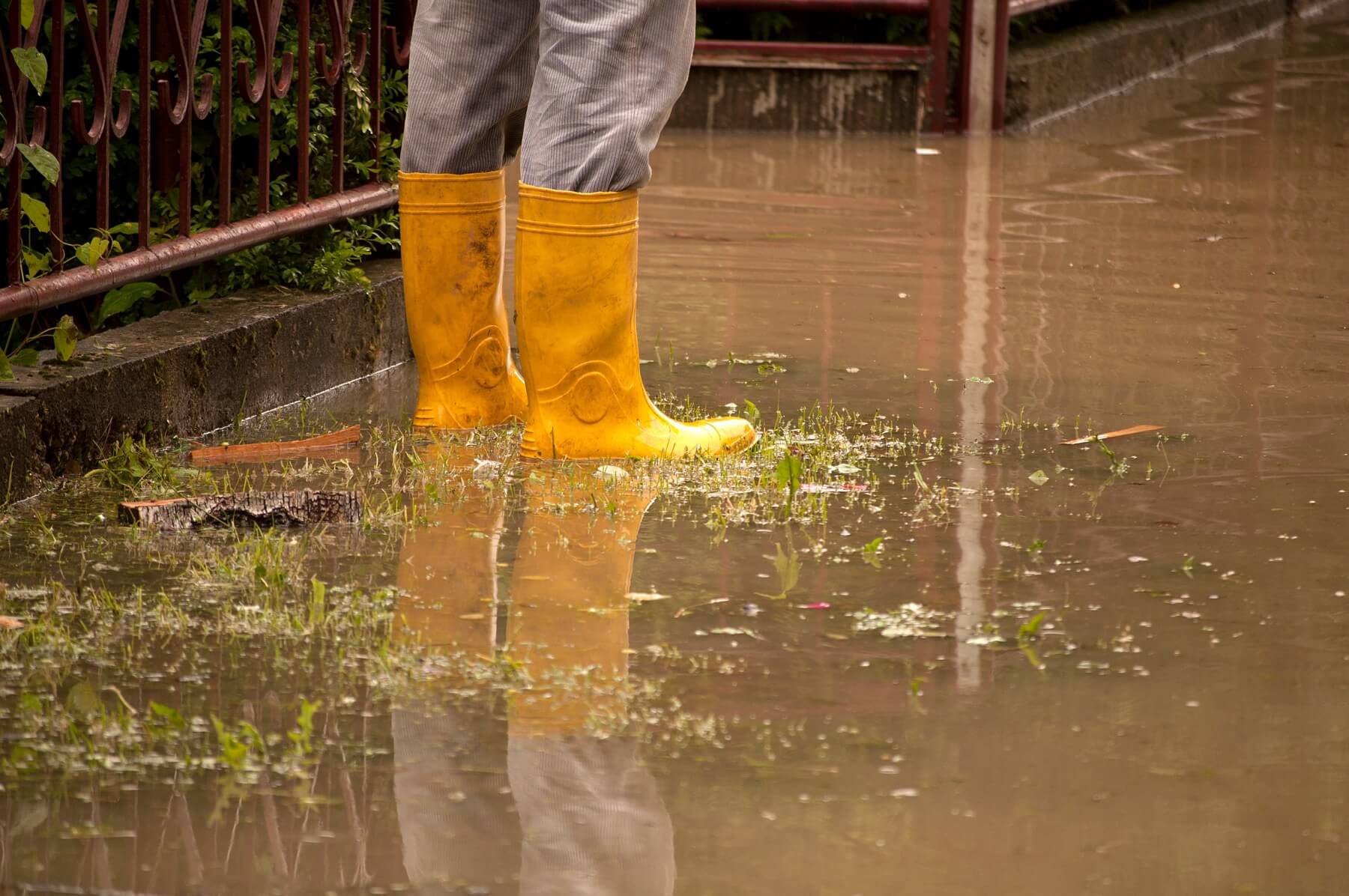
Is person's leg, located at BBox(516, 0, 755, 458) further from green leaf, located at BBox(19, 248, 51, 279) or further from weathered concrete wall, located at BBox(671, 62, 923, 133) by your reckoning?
weathered concrete wall, located at BBox(671, 62, 923, 133)

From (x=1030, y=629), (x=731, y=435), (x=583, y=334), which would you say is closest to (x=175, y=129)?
(x=583, y=334)

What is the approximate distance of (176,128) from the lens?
3697 millimetres

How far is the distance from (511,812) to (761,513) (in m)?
1.17

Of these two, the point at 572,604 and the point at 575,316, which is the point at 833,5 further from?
the point at 572,604

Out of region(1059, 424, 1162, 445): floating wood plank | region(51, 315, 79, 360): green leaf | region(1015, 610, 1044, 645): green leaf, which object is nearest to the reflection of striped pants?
region(51, 315, 79, 360): green leaf

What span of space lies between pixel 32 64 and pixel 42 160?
146 millimetres

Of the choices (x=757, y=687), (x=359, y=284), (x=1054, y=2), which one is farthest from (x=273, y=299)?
(x=1054, y=2)

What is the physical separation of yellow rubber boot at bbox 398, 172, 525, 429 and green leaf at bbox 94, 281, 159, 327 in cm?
53

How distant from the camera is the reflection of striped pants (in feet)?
11.0

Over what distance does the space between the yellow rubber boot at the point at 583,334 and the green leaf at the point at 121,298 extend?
816 mm

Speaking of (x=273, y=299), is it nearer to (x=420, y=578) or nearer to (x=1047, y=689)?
(x=420, y=578)

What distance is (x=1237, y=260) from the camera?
5613mm

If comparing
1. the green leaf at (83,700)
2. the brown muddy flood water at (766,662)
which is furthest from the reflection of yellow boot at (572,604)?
the green leaf at (83,700)

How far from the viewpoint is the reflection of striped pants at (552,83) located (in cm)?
336
